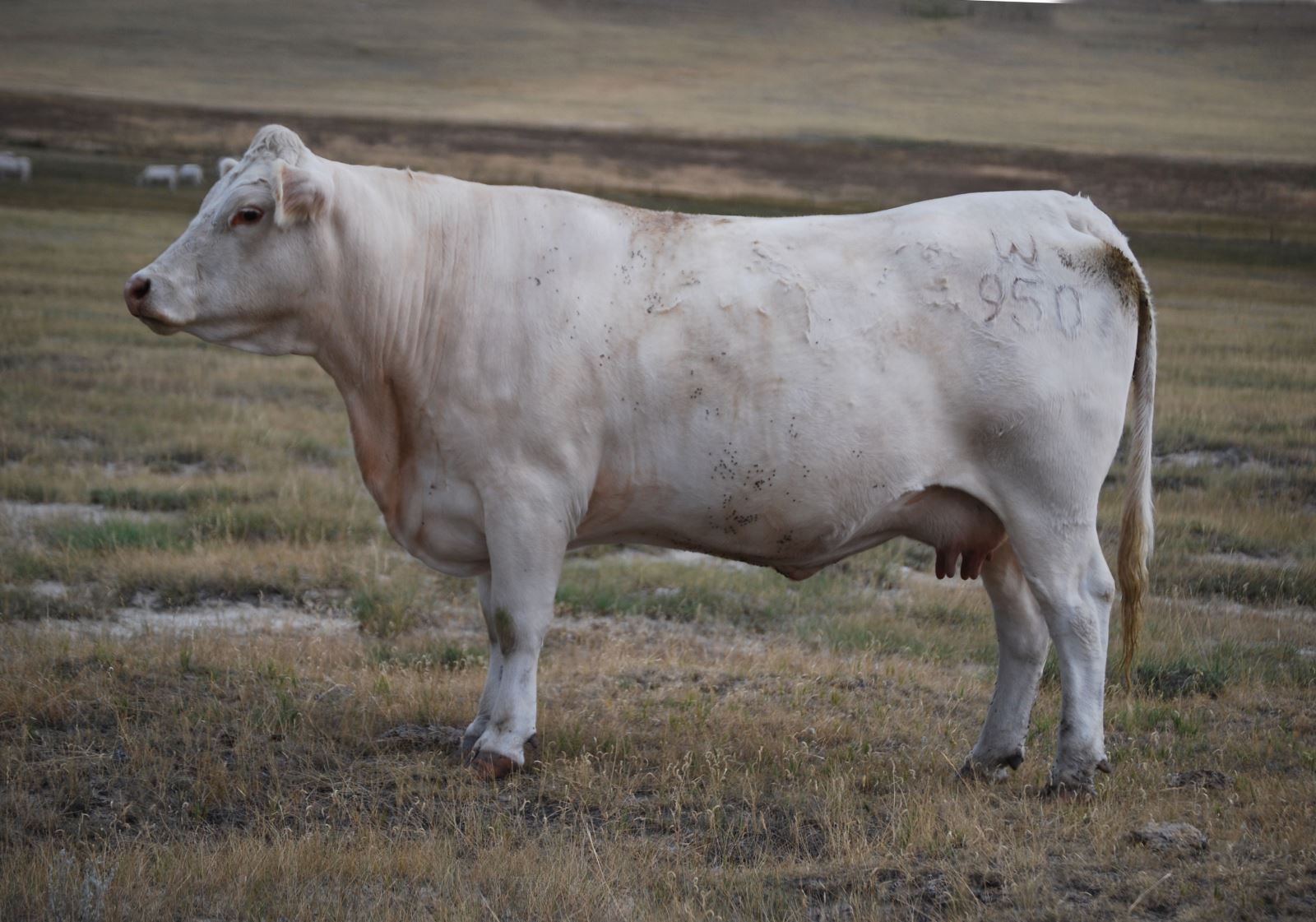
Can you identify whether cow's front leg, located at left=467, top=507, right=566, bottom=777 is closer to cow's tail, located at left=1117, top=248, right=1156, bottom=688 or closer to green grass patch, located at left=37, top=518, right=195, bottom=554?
cow's tail, located at left=1117, top=248, right=1156, bottom=688

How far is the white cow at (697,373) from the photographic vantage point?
520cm

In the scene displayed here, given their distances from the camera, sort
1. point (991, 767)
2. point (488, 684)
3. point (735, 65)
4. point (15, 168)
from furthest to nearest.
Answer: point (735, 65) < point (15, 168) < point (488, 684) < point (991, 767)

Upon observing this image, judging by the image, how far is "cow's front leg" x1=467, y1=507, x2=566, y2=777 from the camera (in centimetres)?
523

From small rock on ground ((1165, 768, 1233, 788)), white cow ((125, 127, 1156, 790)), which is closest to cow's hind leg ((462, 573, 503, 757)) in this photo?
white cow ((125, 127, 1156, 790))

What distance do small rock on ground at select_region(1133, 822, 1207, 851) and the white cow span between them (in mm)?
510

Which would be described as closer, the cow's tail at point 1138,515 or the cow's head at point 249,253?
the cow's head at point 249,253

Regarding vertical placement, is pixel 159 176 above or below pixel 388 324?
below

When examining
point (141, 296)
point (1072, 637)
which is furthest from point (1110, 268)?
point (141, 296)

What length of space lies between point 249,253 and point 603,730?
246 centimetres

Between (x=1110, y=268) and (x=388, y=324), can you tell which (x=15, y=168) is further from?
(x=1110, y=268)

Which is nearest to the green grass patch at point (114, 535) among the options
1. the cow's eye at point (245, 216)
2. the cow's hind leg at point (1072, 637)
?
the cow's eye at point (245, 216)

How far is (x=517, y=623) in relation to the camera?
5309 millimetres

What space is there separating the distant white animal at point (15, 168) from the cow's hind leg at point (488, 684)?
38.5 metres

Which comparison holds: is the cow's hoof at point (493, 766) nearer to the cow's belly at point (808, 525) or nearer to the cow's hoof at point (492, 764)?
the cow's hoof at point (492, 764)
